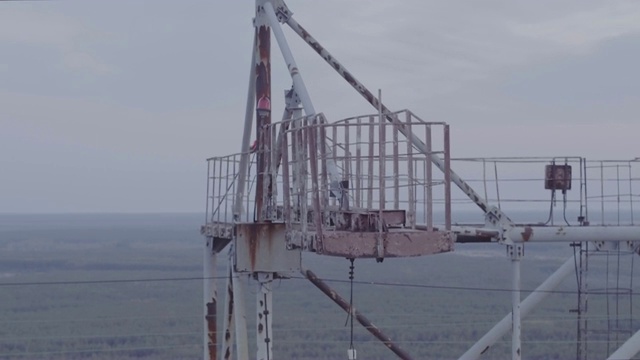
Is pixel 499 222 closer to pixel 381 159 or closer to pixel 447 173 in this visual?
pixel 447 173

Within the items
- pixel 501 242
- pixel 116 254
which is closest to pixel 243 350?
pixel 501 242

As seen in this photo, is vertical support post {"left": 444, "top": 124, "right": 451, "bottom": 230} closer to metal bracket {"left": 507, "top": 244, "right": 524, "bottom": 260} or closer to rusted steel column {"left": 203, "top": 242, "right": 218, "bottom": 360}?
metal bracket {"left": 507, "top": 244, "right": 524, "bottom": 260}

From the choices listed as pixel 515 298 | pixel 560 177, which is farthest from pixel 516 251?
pixel 560 177

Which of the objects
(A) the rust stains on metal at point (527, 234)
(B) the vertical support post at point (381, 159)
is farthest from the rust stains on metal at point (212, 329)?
(B) the vertical support post at point (381, 159)

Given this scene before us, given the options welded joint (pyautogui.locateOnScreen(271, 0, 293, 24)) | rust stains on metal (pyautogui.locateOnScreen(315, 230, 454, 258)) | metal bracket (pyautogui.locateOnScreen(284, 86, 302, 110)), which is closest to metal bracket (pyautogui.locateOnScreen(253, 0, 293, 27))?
welded joint (pyautogui.locateOnScreen(271, 0, 293, 24))

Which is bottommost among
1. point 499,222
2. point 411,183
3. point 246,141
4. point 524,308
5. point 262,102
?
point 524,308

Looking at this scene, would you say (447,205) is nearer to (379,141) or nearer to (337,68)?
(379,141)

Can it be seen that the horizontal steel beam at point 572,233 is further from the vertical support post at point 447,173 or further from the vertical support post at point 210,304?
the vertical support post at point 210,304
